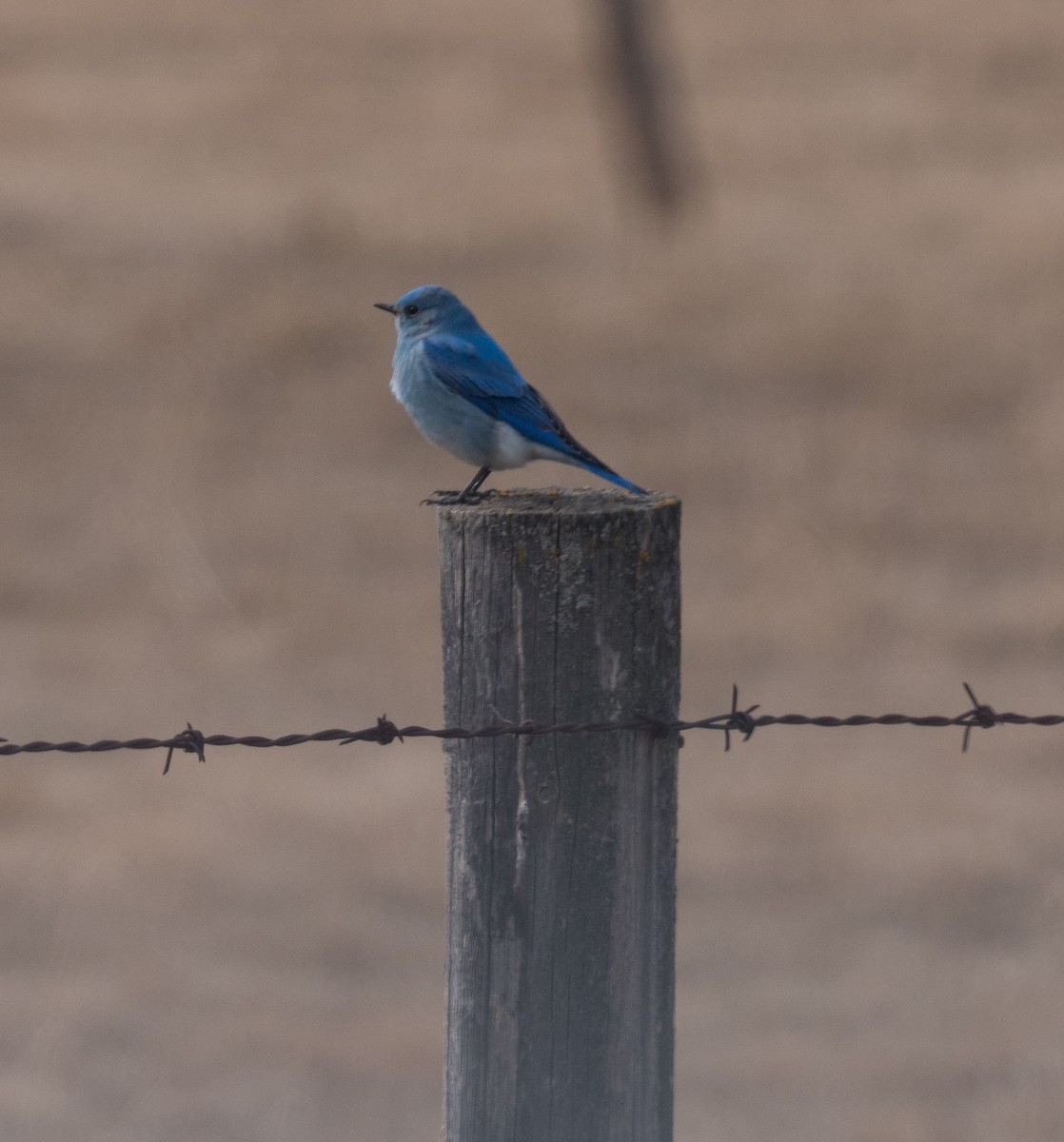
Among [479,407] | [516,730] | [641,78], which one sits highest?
[641,78]

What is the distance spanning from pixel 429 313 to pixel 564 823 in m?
2.69

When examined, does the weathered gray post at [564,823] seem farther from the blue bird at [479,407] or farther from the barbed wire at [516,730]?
the blue bird at [479,407]

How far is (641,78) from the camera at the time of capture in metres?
20.6

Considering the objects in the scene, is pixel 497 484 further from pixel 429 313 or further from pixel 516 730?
pixel 516 730

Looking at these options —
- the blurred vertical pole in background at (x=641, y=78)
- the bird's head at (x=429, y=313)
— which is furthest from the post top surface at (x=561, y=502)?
the blurred vertical pole in background at (x=641, y=78)

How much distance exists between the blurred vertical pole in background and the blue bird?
49.5ft

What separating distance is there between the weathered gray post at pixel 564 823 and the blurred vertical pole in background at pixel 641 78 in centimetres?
1726

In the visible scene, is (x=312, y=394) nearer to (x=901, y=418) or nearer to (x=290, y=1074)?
(x=901, y=418)

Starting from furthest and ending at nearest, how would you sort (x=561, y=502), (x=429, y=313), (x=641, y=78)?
(x=641, y=78)
(x=429, y=313)
(x=561, y=502)

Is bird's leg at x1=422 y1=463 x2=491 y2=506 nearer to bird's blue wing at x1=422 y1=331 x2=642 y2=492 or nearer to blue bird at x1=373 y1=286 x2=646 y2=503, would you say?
blue bird at x1=373 y1=286 x2=646 y2=503

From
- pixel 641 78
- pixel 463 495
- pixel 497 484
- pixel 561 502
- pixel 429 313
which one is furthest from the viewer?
pixel 641 78

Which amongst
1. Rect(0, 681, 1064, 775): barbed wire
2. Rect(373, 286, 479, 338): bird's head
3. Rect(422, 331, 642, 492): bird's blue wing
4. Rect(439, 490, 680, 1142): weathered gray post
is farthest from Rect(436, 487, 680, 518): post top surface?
Rect(373, 286, 479, 338): bird's head

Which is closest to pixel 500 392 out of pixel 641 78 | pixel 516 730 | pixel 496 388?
pixel 496 388

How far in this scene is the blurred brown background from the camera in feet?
26.2
